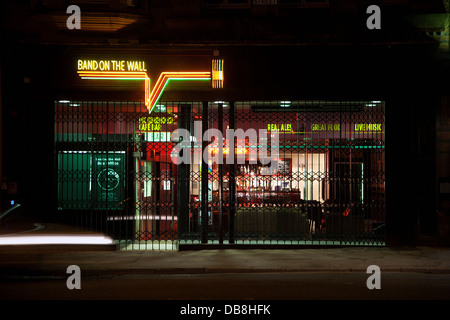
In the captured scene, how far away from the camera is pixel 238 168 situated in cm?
1427

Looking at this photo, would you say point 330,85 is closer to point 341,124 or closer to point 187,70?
point 341,124

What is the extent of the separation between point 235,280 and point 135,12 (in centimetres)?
799

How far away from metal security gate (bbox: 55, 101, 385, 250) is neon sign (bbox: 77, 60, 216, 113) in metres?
0.77

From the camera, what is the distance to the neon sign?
44.8ft

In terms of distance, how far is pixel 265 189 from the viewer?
14.3m

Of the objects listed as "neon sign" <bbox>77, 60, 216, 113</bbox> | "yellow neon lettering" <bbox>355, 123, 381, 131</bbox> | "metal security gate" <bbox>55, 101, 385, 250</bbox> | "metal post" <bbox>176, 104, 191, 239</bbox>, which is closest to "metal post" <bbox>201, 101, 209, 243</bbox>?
"metal security gate" <bbox>55, 101, 385, 250</bbox>

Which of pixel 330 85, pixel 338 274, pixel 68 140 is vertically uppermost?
pixel 330 85

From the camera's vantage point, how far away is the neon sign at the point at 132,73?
1364cm

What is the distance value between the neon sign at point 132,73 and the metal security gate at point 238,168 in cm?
77

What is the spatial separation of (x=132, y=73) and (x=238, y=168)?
13.3 ft

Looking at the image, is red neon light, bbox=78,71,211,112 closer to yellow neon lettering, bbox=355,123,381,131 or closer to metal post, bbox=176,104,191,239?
metal post, bbox=176,104,191,239

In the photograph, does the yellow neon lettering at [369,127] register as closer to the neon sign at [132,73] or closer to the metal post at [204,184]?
the neon sign at [132,73]
